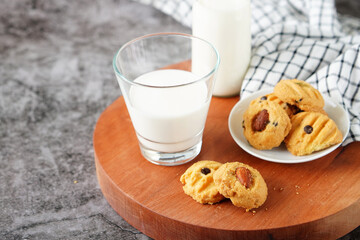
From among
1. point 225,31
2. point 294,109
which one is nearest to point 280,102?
point 294,109

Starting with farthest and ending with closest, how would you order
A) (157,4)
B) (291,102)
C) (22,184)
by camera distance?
(157,4) < (22,184) < (291,102)

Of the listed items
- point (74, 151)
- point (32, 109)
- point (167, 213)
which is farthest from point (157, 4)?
point (167, 213)

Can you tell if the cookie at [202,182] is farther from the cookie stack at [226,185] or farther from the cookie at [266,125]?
the cookie at [266,125]

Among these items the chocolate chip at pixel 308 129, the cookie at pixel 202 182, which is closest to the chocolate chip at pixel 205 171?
the cookie at pixel 202 182

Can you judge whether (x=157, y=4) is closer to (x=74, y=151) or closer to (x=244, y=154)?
(x=74, y=151)

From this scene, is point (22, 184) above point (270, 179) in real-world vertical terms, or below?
below
